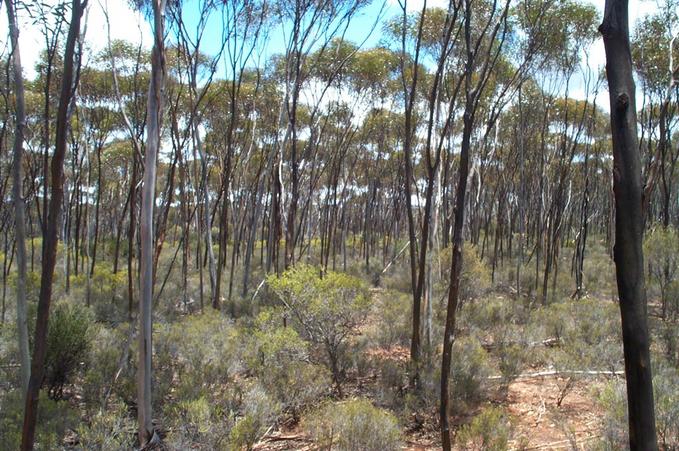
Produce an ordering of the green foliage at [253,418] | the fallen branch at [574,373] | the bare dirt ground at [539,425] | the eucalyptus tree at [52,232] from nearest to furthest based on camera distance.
A: the eucalyptus tree at [52,232] → the green foliage at [253,418] → the bare dirt ground at [539,425] → the fallen branch at [574,373]

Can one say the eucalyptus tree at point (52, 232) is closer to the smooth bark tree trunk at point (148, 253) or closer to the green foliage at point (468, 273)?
the smooth bark tree trunk at point (148, 253)

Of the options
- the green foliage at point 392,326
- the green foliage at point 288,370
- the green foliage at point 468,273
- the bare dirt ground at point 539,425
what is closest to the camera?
the bare dirt ground at point 539,425

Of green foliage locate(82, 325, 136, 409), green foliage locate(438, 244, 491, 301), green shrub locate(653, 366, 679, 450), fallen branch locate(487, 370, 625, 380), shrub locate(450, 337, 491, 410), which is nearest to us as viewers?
green shrub locate(653, 366, 679, 450)

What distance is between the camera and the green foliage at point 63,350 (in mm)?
6227

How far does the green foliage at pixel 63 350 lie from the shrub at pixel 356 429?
3623mm

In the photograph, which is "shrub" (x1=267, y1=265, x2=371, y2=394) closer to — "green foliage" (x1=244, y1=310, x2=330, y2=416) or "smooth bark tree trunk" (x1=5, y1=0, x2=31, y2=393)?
"green foliage" (x1=244, y1=310, x2=330, y2=416)

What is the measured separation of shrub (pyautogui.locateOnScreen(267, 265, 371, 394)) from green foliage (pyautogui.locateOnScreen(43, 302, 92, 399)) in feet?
8.86

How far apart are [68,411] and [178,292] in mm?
8375

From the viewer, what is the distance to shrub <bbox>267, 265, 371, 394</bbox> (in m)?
6.35

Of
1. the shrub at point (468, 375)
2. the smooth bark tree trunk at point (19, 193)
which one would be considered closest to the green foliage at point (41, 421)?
the smooth bark tree trunk at point (19, 193)

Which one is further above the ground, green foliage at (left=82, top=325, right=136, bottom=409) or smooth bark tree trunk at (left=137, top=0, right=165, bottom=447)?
smooth bark tree trunk at (left=137, top=0, right=165, bottom=447)

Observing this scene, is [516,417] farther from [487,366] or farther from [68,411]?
[68,411]

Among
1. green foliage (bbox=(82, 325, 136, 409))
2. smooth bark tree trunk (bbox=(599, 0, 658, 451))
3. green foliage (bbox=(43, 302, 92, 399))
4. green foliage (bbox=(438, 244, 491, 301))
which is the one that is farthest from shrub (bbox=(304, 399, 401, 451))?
green foliage (bbox=(438, 244, 491, 301))

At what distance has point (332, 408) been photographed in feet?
16.1
